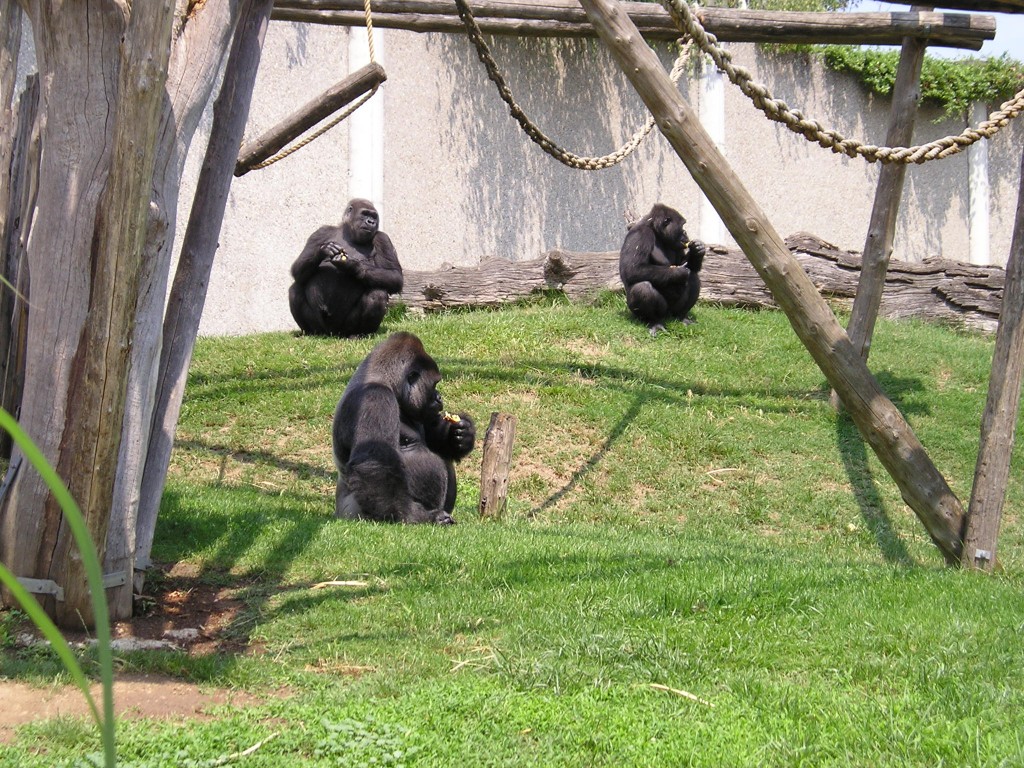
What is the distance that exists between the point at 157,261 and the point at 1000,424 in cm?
497

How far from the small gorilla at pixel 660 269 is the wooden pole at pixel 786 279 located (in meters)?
6.58

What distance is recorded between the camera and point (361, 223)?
1270 cm

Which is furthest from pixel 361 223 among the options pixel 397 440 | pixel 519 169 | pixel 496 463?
pixel 397 440

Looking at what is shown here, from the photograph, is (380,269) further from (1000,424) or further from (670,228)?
(1000,424)

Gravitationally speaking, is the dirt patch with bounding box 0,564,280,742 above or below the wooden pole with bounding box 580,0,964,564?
below

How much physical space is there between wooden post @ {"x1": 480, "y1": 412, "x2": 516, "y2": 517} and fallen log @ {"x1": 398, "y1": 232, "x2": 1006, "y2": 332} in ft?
22.4

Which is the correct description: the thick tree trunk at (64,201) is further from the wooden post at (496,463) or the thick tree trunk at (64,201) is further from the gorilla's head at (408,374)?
the wooden post at (496,463)

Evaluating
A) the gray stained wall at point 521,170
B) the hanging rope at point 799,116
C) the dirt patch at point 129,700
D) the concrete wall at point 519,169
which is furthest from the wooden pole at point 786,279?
the concrete wall at point 519,169

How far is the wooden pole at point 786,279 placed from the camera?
570cm

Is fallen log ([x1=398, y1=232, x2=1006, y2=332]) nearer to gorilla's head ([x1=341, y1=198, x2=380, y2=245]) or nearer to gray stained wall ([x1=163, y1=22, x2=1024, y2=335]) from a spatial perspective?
gray stained wall ([x1=163, y1=22, x2=1024, y2=335])

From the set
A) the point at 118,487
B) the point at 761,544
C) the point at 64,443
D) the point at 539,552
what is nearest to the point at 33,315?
the point at 64,443

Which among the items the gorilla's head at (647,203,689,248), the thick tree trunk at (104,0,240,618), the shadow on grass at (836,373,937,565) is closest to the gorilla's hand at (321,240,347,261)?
the gorilla's head at (647,203,689,248)

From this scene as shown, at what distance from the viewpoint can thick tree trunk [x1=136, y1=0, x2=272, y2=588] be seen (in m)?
5.09

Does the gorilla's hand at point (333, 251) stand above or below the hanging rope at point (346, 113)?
below
